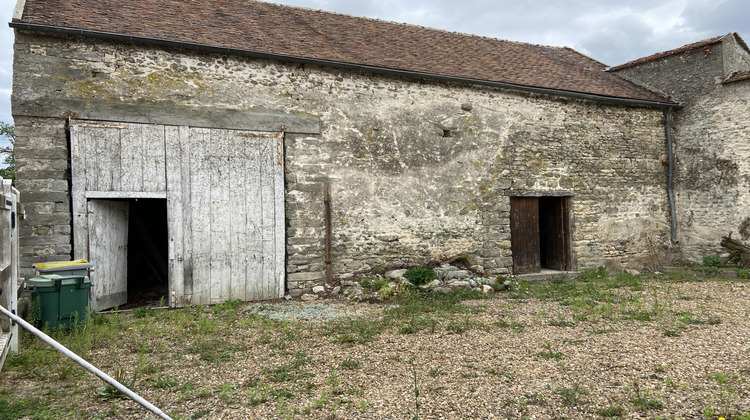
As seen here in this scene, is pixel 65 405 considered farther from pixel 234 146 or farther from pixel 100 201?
pixel 234 146

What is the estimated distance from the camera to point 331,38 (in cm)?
952

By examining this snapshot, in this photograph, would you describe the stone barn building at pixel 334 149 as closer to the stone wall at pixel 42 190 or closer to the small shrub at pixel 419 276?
the stone wall at pixel 42 190

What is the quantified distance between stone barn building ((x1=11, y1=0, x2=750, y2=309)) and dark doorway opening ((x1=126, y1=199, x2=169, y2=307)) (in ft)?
0.16

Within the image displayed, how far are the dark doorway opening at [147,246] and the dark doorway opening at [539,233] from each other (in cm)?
731

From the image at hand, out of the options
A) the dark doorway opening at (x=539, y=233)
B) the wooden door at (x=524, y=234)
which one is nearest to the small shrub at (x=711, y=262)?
the dark doorway opening at (x=539, y=233)

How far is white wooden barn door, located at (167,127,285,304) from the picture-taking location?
7.36 metres

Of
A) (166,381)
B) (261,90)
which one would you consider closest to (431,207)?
(261,90)

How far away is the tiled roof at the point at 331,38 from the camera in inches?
292

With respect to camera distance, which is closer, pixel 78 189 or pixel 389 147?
pixel 78 189

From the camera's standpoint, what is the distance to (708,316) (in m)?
6.09

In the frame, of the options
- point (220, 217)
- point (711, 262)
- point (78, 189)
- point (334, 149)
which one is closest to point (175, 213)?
point (220, 217)

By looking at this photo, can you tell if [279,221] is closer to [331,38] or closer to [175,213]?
[175,213]

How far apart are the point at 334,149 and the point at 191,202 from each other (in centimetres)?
259

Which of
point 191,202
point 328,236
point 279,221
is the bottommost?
point 328,236
